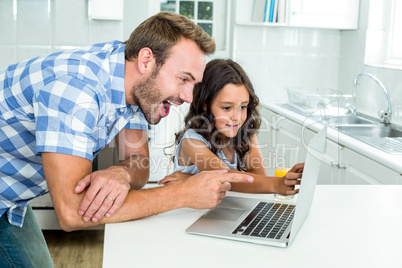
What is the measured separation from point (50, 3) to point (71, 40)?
28cm

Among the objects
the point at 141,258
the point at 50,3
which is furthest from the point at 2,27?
the point at 141,258

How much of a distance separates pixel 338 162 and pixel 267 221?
149cm

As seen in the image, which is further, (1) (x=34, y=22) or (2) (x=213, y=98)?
(1) (x=34, y=22)

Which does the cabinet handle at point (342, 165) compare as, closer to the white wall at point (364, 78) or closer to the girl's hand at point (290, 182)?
the white wall at point (364, 78)

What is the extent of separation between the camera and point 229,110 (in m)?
2.09

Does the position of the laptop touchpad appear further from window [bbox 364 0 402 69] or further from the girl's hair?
window [bbox 364 0 402 69]

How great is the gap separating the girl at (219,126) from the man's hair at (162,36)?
511 millimetres

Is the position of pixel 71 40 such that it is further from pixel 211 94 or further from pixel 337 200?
pixel 337 200

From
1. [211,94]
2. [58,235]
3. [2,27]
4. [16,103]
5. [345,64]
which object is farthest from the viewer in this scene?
[345,64]

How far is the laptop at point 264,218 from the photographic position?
114 cm

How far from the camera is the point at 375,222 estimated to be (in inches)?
52.1

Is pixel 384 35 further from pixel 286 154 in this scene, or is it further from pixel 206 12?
pixel 286 154

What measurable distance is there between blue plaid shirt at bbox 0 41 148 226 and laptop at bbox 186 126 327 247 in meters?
0.38

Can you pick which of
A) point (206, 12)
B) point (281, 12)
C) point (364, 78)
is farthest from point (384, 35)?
point (206, 12)
